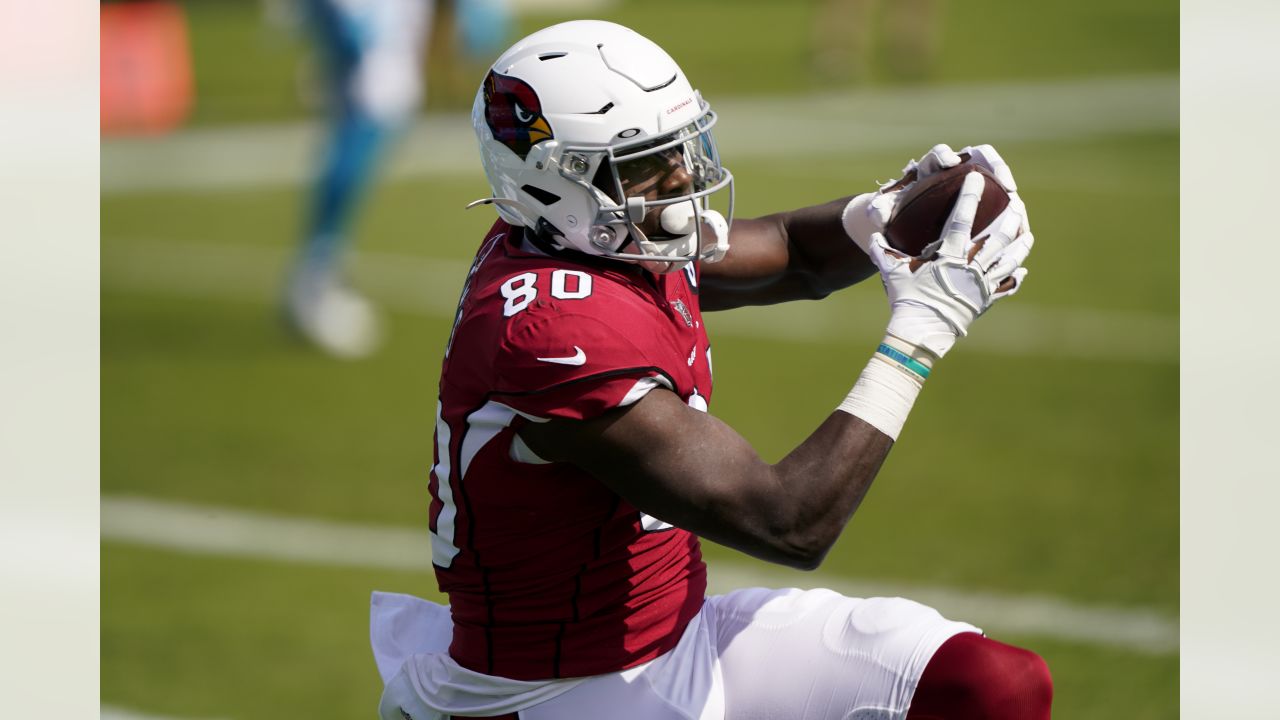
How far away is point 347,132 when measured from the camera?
7586mm

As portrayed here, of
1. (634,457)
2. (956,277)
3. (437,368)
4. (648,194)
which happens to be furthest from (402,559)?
(956,277)

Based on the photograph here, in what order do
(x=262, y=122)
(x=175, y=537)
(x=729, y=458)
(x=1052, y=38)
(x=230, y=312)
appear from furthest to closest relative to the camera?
(x=1052, y=38), (x=262, y=122), (x=230, y=312), (x=175, y=537), (x=729, y=458)

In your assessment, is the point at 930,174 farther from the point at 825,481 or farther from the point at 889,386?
the point at 825,481

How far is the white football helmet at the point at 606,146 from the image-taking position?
2639mm

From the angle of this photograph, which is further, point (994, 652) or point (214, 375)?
point (214, 375)

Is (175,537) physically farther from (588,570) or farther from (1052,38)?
(1052,38)

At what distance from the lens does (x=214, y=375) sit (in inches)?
292

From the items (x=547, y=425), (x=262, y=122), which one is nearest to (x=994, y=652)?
(x=547, y=425)

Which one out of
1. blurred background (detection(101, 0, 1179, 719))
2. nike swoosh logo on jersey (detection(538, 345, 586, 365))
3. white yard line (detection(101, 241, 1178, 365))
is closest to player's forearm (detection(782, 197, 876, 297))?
nike swoosh logo on jersey (detection(538, 345, 586, 365))

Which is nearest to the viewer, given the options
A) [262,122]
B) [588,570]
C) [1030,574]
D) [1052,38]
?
[588,570]

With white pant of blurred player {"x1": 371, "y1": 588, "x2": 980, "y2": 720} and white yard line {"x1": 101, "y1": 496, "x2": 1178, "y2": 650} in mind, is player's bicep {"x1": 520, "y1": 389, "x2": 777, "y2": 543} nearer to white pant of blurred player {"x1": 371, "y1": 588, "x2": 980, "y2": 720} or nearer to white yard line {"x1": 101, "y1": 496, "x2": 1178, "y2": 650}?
white pant of blurred player {"x1": 371, "y1": 588, "x2": 980, "y2": 720}

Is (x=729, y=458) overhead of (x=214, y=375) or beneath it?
overhead

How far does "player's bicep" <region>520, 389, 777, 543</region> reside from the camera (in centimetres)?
241
